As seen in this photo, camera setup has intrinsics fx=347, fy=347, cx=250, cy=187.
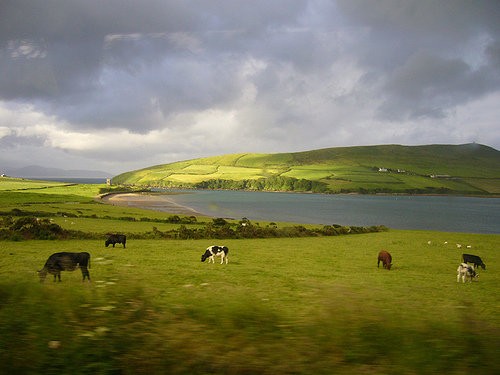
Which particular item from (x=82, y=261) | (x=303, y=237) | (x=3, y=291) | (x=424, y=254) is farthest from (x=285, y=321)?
(x=303, y=237)

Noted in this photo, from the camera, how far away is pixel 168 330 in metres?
5.68

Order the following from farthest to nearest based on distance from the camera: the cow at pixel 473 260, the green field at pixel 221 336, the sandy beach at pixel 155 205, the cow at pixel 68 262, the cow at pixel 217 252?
the sandy beach at pixel 155 205 → the cow at pixel 473 260 → the cow at pixel 217 252 → the cow at pixel 68 262 → the green field at pixel 221 336

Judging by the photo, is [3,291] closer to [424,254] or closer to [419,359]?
[419,359]

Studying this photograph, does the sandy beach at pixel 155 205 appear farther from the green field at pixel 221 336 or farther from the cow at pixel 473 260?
the green field at pixel 221 336

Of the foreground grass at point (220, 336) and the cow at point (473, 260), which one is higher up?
the foreground grass at point (220, 336)

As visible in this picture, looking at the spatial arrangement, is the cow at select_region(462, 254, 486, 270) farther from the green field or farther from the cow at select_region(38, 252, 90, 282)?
the cow at select_region(38, 252, 90, 282)

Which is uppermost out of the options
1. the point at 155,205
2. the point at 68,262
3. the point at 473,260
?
the point at 68,262

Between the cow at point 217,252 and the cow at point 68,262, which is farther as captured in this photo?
the cow at point 217,252

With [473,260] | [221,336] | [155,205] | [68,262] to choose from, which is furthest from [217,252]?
[155,205]

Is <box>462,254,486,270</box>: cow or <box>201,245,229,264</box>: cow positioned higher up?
<box>462,254,486,270</box>: cow

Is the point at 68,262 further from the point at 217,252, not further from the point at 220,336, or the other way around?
the point at 220,336

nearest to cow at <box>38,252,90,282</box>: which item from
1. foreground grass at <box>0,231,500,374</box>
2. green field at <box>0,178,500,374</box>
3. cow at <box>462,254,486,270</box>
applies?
foreground grass at <box>0,231,500,374</box>

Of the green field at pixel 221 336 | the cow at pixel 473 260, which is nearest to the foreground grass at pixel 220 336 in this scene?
the green field at pixel 221 336

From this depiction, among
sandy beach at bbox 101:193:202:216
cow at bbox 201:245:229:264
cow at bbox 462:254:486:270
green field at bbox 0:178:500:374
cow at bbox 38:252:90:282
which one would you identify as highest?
green field at bbox 0:178:500:374
